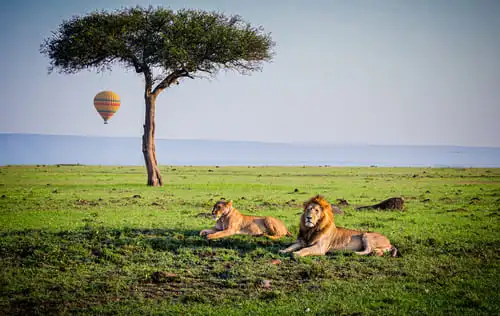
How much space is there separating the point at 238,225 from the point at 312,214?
299 centimetres

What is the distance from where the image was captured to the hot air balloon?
57844 mm

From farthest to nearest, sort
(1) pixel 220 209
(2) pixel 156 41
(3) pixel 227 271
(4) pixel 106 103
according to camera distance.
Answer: (4) pixel 106 103 < (2) pixel 156 41 < (1) pixel 220 209 < (3) pixel 227 271

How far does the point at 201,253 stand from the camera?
40.8ft

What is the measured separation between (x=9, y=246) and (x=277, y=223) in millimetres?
6957

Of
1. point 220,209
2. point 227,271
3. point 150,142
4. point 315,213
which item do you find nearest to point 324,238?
point 315,213

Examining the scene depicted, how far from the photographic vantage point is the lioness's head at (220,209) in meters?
13.8

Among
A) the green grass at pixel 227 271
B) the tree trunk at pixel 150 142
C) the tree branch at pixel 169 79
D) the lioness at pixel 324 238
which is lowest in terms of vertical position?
the green grass at pixel 227 271

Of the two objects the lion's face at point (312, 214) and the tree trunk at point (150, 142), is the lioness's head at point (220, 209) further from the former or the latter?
the tree trunk at point (150, 142)

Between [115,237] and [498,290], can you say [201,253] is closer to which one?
[115,237]

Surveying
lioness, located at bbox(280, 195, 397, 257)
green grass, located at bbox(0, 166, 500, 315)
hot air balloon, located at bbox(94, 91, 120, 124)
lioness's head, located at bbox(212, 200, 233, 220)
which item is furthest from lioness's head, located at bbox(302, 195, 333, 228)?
hot air balloon, located at bbox(94, 91, 120, 124)

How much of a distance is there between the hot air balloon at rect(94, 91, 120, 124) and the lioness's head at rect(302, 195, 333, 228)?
49.5m

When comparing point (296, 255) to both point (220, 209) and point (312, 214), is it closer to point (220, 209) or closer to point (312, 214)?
point (312, 214)

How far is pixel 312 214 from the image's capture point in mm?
11781

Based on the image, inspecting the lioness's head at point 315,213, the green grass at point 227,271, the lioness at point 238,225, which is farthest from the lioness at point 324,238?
the lioness at point 238,225
